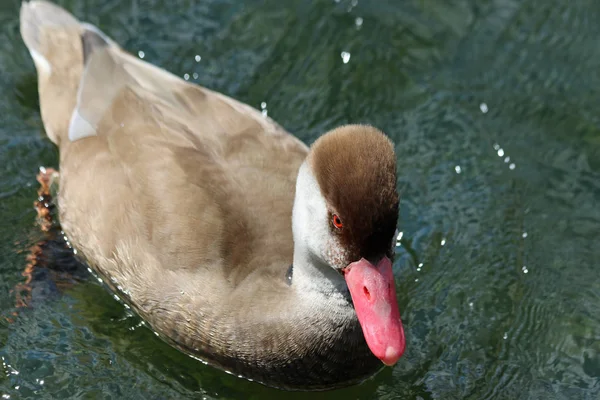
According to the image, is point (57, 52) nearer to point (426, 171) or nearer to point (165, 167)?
point (165, 167)

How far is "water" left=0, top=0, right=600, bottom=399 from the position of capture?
5.07m

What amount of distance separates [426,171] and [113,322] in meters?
2.20

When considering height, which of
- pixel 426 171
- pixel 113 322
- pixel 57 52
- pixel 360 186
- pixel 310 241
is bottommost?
pixel 113 322

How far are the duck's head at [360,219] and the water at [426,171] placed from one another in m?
0.95

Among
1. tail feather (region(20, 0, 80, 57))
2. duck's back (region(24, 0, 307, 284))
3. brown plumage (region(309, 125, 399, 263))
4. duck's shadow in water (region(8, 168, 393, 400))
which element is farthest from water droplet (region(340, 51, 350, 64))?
brown plumage (region(309, 125, 399, 263))

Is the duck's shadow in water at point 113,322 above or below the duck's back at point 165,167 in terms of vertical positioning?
below


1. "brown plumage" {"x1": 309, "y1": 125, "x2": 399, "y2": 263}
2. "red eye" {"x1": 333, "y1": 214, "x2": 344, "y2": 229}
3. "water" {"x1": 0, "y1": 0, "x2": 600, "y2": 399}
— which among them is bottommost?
"water" {"x1": 0, "y1": 0, "x2": 600, "y2": 399}

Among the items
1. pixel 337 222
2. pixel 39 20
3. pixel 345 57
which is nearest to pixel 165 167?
pixel 337 222

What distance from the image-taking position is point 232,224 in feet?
15.4

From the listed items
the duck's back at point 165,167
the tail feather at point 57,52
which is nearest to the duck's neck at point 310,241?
the duck's back at point 165,167

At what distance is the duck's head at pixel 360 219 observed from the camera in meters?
3.89

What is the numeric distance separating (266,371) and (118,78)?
6.30 ft

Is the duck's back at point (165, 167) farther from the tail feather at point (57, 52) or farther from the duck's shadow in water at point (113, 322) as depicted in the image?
the duck's shadow in water at point (113, 322)

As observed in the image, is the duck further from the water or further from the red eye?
the water
